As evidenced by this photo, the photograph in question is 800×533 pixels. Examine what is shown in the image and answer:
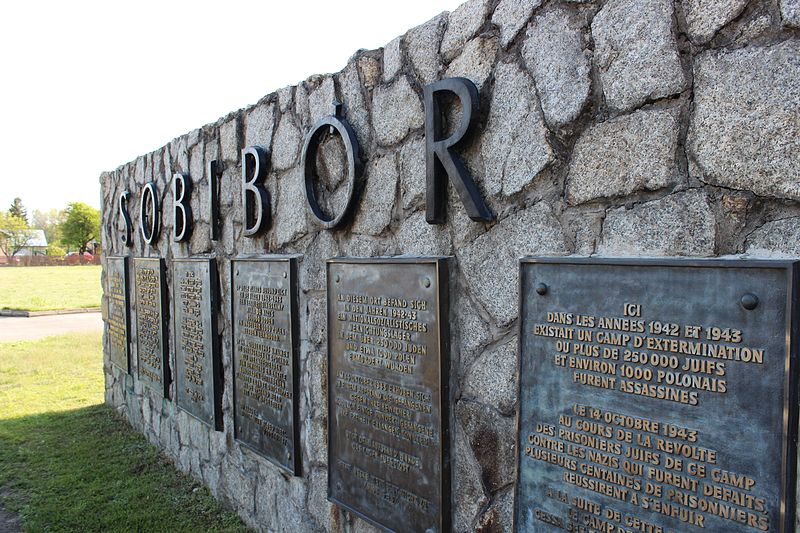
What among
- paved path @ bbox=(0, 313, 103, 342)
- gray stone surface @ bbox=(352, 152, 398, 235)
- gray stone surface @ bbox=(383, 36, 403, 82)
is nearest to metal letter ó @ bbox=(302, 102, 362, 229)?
gray stone surface @ bbox=(352, 152, 398, 235)

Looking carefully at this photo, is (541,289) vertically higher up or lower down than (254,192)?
lower down

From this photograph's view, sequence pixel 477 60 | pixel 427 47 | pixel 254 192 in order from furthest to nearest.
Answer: pixel 254 192 → pixel 427 47 → pixel 477 60

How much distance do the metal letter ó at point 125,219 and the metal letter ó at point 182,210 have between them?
1475 mm

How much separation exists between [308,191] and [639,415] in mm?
2011

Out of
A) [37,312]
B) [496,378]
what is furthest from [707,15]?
[37,312]

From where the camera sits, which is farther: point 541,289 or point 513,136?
point 513,136

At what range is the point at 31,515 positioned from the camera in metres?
3.89

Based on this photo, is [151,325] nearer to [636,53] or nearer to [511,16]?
[511,16]

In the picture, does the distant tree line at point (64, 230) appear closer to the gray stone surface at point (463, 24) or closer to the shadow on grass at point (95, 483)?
the shadow on grass at point (95, 483)

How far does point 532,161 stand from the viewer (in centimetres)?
195

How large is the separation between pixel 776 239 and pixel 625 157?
462 millimetres

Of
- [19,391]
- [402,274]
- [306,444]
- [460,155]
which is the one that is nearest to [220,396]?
[306,444]

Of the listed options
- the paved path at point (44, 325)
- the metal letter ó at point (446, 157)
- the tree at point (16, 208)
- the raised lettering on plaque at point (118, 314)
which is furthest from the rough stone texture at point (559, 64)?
the tree at point (16, 208)

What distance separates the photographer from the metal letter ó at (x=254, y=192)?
3492mm
